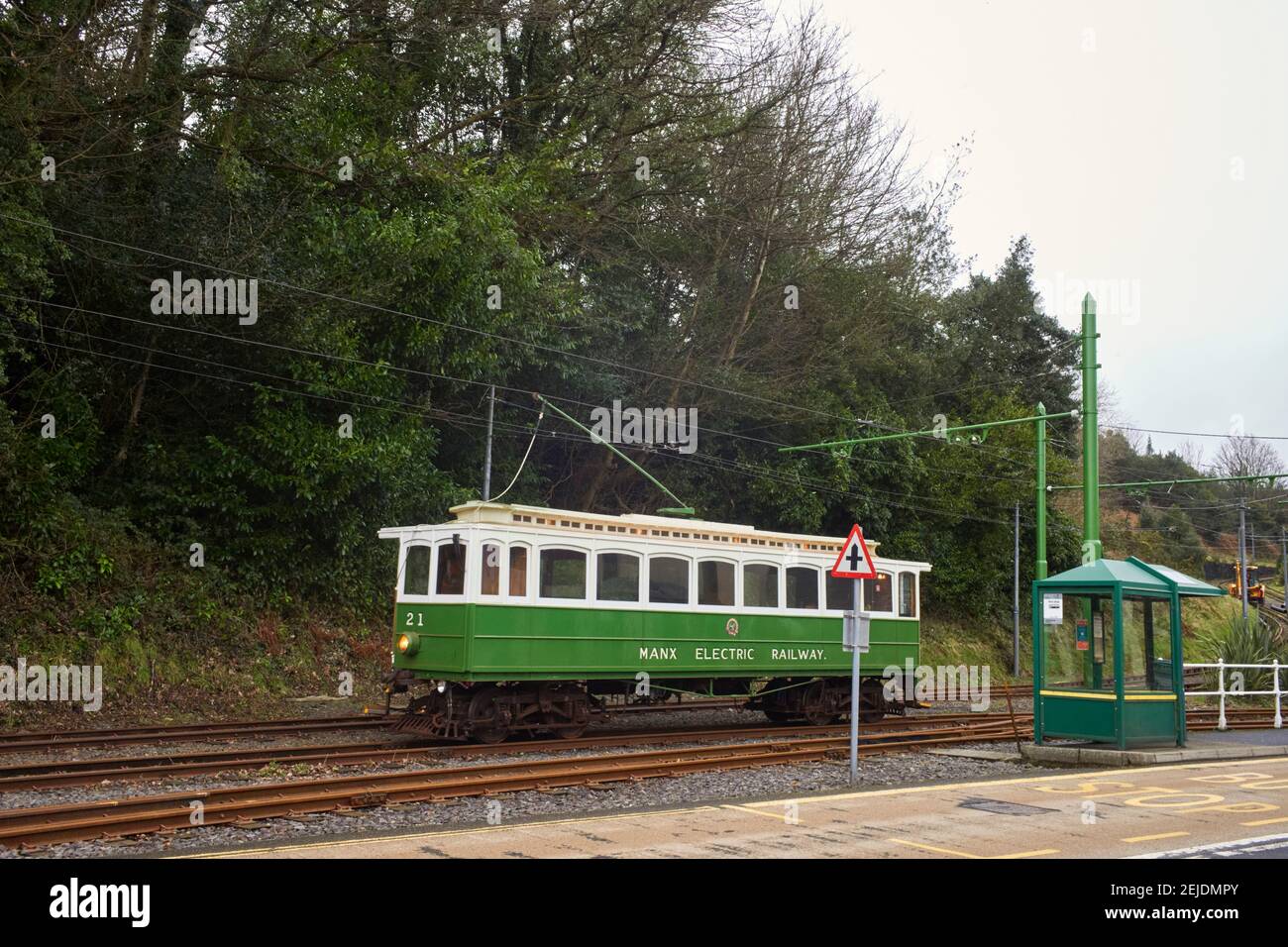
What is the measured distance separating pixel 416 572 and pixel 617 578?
2884mm

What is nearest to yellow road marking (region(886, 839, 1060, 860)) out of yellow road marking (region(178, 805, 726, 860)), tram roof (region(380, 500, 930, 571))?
yellow road marking (region(178, 805, 726, 860))

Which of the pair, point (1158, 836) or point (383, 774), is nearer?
point (1158, 836)

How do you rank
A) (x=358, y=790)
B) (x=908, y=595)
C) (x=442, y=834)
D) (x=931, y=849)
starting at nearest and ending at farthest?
1. (x=931, y=849)
2. (x=442, y=834)
3. (x=358, y=790)
4. (x=908, y=595)

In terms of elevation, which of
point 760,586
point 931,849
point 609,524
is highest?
point 609,524

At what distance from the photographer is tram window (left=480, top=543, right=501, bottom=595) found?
49.9ft

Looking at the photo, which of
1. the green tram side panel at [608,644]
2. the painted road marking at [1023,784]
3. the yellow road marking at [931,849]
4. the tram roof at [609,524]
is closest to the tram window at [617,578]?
the green tram side panel at [608,644]

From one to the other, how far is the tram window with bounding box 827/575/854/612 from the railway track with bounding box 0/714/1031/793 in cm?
206

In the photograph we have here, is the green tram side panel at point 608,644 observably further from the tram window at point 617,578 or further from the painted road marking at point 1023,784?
the painted road marking at point 1023,784

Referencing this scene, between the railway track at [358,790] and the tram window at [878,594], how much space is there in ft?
13.5

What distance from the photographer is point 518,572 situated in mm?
15500

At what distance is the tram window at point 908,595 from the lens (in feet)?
66.7

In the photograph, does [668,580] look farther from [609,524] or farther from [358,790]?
[358,790]

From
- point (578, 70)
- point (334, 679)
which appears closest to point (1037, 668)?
point (334, 679)

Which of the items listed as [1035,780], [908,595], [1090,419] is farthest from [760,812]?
[908,595]
